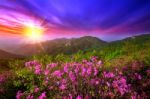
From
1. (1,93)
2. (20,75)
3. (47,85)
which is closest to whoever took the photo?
(47,85)

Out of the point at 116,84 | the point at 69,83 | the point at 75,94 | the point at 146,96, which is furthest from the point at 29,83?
the point at 146,96

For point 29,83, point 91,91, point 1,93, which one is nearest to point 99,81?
point 91,91

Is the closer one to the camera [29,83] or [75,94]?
[75,94]

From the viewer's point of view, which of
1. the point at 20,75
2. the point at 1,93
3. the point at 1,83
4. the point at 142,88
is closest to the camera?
the point at 142,88

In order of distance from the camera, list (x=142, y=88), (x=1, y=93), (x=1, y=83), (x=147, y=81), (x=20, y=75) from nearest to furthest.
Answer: (x=142, y=88) → (x=147, y=81) → (x=1, y=93) → (x=1, y=83) → (x=20, y=75)

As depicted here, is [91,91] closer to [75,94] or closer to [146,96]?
[75,94]

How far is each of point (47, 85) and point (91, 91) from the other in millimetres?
1339

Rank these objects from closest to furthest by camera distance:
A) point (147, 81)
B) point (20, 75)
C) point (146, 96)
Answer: point (146, 96)
point (147, 81)
point (20, 75)

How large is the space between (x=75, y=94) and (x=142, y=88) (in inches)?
53.0

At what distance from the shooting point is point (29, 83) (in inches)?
233

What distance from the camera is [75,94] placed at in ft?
13.6

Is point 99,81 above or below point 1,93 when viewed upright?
above

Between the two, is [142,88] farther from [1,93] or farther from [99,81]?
[1,93]

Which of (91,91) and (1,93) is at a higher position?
(91,91)
